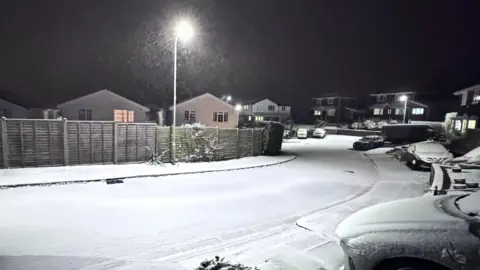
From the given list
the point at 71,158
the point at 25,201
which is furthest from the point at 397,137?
the point at 25,201

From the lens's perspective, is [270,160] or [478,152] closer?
[478,152]

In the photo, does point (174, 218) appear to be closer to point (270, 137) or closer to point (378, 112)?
point (270, 137)

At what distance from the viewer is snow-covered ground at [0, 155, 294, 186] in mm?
10955

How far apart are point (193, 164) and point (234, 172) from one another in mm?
2749

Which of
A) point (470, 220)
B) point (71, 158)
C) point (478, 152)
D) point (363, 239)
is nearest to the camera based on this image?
point (470, 220)

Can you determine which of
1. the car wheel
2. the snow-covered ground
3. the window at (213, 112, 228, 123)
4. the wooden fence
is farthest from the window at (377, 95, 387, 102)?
the car wheel

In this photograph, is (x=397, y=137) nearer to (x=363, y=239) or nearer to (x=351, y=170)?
(x=351, y=170)

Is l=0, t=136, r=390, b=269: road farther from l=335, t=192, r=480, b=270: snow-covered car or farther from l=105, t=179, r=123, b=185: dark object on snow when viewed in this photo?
l=335, t=192, r=480, b=270: snow-covered car

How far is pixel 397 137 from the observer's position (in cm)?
3425

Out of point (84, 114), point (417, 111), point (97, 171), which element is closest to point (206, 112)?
point (84, 114)

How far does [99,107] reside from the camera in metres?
28.2

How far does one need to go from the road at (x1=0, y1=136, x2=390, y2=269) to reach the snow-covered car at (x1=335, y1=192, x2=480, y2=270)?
89.5 inches

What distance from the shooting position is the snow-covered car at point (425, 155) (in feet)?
53.4

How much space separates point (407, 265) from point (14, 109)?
123ft
